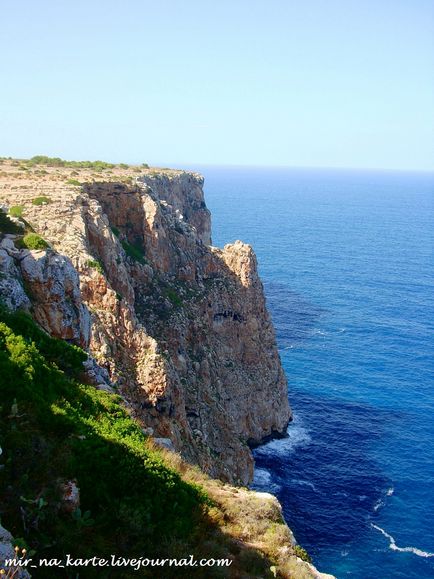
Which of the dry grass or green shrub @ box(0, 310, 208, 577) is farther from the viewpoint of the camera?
the dry grass

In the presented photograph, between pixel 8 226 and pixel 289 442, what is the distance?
163 feet

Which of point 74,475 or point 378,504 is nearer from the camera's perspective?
point 74,475

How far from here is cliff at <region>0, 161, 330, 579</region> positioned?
1573 centimetres

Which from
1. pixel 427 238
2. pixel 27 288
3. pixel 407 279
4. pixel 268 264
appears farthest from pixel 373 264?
pixel 27 288

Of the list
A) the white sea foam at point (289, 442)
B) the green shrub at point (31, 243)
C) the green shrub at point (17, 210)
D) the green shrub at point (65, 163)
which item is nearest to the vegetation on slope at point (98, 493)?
the green shrub at point (31, 243)

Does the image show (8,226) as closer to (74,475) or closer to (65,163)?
(74,475)

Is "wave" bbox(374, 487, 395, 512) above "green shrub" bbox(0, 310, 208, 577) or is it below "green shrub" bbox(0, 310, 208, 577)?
below

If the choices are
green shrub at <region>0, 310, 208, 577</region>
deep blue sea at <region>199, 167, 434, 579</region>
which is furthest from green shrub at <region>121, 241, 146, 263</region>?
green shrub at <region>0, 310, 208, 577</region>

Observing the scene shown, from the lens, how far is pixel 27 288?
25.3m

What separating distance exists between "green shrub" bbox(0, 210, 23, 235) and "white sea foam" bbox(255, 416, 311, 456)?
4585 cm

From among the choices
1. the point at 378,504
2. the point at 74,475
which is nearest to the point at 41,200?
the point at 74,475

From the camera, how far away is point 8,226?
95.8 feet

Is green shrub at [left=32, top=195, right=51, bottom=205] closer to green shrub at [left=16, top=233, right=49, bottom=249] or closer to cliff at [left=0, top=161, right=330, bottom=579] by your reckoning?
cliff at [left=0, top=161, right=330, bottom=579]

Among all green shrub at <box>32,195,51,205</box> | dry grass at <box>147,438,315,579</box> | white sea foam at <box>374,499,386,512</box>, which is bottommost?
white sea foam at <box>374,499,386,512</box>
